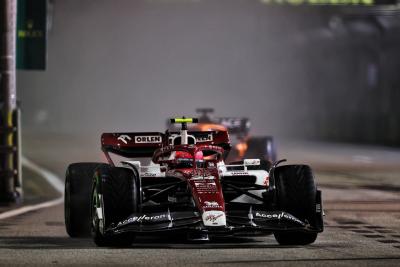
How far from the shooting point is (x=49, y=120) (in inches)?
3679

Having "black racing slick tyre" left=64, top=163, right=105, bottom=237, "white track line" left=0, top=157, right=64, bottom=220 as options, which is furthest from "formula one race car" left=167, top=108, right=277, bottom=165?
"black racing slick tyre" left=64, top=163, right=105, bottom=237

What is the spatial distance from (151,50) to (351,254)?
8976 cm

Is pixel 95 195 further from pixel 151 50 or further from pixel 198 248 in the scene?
pixel 151 50

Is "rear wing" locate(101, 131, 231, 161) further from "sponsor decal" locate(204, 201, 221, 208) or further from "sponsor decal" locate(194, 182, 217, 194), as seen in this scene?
"sponsor decal" locate(204, 201, 221, 208)

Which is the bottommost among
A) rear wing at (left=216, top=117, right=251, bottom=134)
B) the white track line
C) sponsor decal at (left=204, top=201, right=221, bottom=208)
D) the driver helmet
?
the white track line

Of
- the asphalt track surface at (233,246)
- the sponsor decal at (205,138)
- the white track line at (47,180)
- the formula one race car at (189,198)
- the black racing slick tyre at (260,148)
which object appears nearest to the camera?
the asphalt track surface at (233,246)

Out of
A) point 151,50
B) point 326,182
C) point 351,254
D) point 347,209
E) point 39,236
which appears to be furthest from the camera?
point 151,50

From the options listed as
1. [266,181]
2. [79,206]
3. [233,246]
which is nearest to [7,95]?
[79,206]

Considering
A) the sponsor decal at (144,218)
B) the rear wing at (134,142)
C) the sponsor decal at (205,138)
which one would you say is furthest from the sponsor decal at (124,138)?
the sponsor decal at (144,218)

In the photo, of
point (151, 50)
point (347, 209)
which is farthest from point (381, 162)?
point (151, 50)

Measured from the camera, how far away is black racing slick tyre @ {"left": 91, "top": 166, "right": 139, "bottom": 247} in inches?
416

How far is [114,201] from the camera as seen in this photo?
10617mm

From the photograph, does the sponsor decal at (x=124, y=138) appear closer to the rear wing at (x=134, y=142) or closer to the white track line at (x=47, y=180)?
the rear wing at (x=134, y=142)

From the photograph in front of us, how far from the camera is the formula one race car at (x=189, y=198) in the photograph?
10.5m
